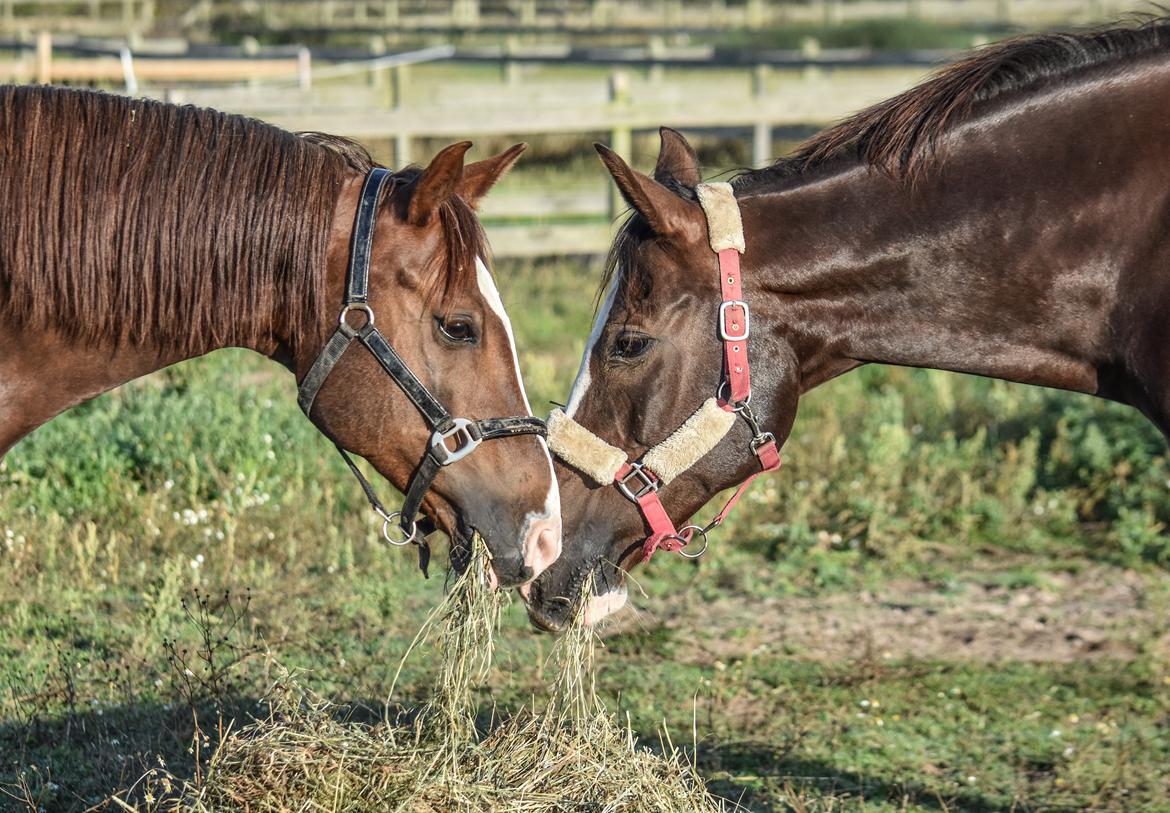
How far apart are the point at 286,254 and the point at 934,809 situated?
2.55m

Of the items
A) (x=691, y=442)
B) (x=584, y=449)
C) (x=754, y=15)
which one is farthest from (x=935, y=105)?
(x=754, y=15)

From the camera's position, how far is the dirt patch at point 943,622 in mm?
5125

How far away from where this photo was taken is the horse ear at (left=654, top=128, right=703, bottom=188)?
12.0ft

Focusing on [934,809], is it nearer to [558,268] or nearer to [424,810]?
[424,810]

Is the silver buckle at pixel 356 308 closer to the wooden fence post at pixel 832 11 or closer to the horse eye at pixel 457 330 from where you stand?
the horse eye at pixel 457 330

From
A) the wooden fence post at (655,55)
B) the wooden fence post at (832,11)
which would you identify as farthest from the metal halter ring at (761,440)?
the wooden fence post at (832,11)

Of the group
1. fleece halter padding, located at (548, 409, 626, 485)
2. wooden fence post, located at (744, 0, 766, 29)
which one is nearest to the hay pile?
fleece halter padding, located at (548, 409, 626, 485)

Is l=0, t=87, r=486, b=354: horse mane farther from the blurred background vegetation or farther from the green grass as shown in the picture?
the green grass

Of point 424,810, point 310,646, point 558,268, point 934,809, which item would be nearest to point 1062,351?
point 934,809

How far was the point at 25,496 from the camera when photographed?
5.61 m

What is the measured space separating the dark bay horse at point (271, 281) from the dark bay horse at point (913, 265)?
32 cm

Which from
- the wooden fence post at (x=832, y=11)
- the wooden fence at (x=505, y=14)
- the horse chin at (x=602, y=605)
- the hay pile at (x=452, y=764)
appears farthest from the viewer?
the wooden fence post at (x=832, y=11)

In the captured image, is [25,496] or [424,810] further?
[25,496]

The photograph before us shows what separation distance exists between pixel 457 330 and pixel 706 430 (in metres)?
0.71
